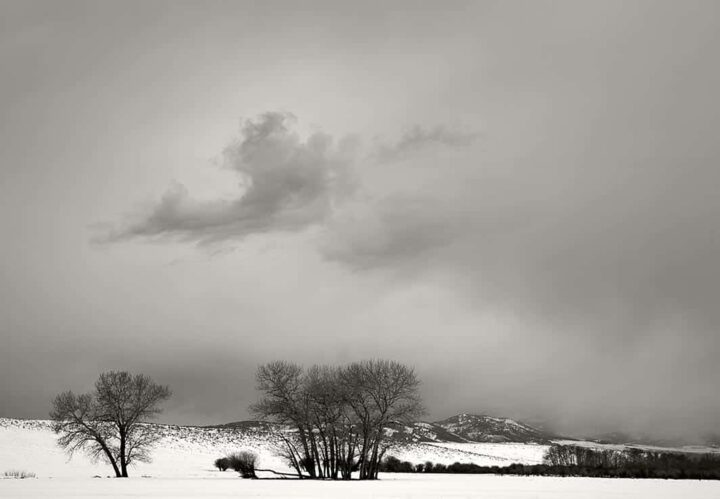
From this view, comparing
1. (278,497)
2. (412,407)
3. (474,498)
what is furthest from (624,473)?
(278,497)

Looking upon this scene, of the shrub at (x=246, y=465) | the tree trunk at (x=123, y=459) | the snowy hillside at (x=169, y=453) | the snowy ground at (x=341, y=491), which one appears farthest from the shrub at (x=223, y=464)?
the snowy ground at (x=341, y=491)

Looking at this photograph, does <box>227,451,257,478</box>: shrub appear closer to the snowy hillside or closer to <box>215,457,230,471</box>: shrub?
the snowy hillside

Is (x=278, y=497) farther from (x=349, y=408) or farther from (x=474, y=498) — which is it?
(x=349, y=408)

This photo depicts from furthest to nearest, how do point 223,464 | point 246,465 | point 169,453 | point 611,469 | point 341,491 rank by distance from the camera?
point 169,453 → point 223,464 → point 611,469 → point 246,465 → point 341,491

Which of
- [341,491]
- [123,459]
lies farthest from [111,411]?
[341,491]

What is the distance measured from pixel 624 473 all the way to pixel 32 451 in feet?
233

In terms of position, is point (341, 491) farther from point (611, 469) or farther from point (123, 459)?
point (611, 469)

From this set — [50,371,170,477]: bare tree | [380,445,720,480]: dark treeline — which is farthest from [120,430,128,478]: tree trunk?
[380,445,720,480]: dark treeline

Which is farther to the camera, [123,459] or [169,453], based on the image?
[169,453]

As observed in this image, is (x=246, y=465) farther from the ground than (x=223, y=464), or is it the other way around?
(x=246, y=465)

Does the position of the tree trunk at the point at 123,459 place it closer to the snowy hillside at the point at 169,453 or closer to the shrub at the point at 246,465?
the snowy hillside at the point at 169,453

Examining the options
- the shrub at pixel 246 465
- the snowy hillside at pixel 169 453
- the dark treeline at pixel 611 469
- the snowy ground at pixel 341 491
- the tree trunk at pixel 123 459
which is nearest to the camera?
the snowy ground at pixel 341 491

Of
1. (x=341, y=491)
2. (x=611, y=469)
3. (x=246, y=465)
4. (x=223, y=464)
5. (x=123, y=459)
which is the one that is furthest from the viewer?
(x=223, y=464)


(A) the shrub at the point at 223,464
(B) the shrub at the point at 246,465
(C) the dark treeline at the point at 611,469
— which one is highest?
(B) the shrub at the point at 246,465
